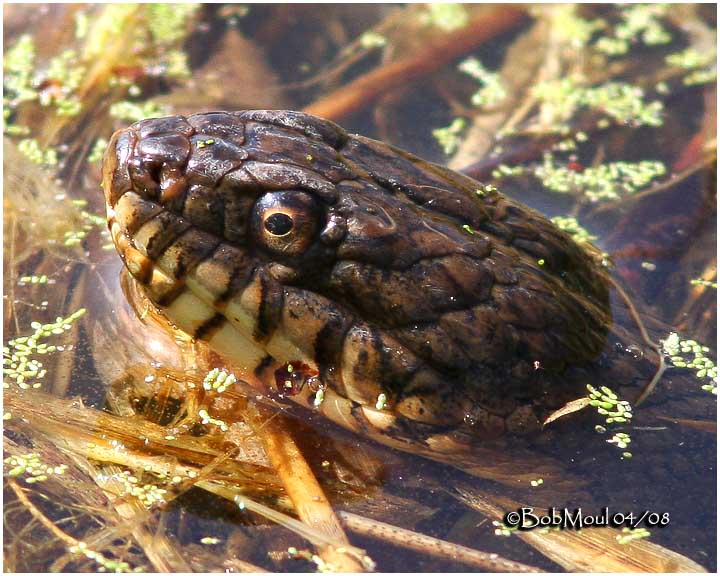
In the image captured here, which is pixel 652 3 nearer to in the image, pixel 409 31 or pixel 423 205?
pixel 409 31

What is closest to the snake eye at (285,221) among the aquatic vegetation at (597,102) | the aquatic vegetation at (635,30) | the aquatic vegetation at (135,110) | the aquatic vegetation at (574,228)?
the aquatic vegetation at (574,228)

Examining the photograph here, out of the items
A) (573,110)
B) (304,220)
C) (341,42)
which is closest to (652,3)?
A: (573,110)

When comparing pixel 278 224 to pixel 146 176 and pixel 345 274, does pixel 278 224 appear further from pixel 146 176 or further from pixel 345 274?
pixel 146 176

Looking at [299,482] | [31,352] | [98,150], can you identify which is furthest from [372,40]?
[299,482]

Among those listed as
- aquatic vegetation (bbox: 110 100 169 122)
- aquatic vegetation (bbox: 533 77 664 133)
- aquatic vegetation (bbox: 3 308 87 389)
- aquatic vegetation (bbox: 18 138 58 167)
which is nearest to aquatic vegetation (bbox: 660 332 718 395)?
aquatic vegetation (bbox: 533 77 664 133)

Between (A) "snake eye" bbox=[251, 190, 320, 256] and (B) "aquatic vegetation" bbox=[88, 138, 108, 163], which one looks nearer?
(A) "snake eye" bbox=[251, 190, 320, 256]

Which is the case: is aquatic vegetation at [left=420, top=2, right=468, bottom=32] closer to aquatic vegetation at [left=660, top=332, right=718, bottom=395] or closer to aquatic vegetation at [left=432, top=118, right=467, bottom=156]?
aquatic vegetation at [left=432, top=118, right=467, bottom=156]

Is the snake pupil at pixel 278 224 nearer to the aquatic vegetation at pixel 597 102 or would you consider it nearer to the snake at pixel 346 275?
the snake at pixel 346 275
